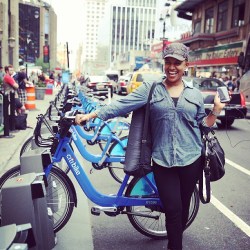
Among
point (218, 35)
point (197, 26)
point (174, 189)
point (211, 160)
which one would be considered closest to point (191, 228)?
point (211, 160)

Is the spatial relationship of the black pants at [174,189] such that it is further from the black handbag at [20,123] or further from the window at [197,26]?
the window at [197,26]

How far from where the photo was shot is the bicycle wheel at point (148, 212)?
11.9ft

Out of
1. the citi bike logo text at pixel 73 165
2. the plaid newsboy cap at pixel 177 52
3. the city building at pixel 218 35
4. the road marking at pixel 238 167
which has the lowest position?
the road marking at pixel 238 167

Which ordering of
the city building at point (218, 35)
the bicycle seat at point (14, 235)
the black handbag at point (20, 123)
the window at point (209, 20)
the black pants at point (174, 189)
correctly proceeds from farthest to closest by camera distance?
1. the window at point (209, 20)
2. the city building at point (218, 35)
3. the black handbag at point (20, 123)
4. the black pants at point (174, 189)
5. the bicycle seat at point (14, 235)

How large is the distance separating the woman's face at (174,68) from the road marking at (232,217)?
2.16m

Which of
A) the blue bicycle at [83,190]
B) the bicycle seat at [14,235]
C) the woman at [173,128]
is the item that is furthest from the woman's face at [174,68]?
the bicycle seat at [14,235]

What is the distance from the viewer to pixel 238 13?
3281 centimetres

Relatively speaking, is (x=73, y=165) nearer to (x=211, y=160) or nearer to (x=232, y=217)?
(x=211, y=160)

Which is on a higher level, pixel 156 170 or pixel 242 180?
pixel 156 170

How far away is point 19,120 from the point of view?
33.3 feet

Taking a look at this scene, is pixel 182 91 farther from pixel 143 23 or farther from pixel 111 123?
pixel 143 23

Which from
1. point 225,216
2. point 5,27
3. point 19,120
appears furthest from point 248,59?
point 5,27

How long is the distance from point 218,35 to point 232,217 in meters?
32.4

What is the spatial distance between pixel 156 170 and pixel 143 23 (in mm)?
163993
